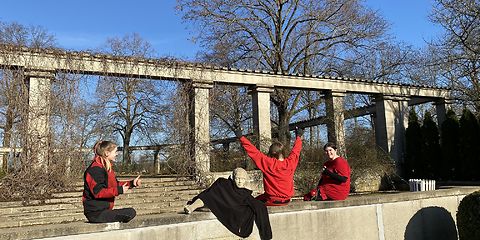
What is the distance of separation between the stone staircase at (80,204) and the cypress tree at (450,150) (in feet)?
40.7

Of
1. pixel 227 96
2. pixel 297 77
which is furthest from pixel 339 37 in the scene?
pixel 297 77

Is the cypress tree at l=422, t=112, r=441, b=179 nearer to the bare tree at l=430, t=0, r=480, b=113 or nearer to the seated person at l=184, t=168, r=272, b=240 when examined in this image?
the bare tree at l=430, t=0, r=480, b=113

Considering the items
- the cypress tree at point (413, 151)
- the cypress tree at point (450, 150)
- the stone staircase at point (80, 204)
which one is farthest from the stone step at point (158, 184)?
the cypress tree at point (450, 150)

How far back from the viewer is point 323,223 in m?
5.12

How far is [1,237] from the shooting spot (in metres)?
3.29

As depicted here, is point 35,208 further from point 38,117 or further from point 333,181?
point 333,181

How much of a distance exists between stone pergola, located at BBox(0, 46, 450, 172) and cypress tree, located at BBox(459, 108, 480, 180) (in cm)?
252

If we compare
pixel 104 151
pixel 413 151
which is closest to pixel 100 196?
pixel 104 151

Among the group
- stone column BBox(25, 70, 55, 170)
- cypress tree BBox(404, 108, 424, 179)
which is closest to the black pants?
stone column BBox(25, 70, 55, 170)

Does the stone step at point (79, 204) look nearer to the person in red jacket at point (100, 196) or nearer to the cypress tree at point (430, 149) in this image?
the person in red jacket at point (100, 196)

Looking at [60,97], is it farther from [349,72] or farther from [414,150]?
[349,72]

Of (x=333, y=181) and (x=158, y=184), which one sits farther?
(x=158, y=184)

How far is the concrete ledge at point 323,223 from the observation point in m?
3.70

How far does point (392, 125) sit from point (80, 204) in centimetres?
1449
